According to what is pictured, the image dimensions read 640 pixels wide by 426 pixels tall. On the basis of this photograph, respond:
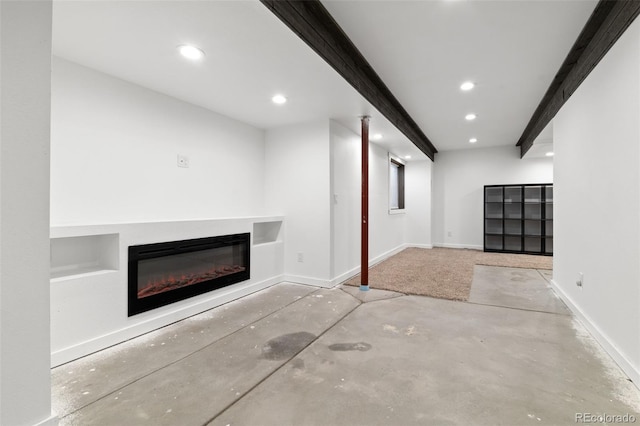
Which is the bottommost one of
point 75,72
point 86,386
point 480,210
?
point 86,386

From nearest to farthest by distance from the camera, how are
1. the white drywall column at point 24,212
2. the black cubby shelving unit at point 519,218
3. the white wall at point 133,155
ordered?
1. the white drywall column at point 24,212
2. the white wall at point 133,155
3. the black cubby shelving unit at point 519,218

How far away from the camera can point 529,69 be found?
288cm

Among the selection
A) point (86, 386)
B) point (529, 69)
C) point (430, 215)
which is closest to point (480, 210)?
point (430, 215)

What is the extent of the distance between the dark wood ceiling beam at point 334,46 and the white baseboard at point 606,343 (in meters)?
2.70

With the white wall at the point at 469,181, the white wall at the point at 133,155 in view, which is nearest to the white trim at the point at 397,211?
the white wall at the point at 469,181

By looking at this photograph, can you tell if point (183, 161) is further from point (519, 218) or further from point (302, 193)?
point (519, 218)

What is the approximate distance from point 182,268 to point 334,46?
93.9 inches

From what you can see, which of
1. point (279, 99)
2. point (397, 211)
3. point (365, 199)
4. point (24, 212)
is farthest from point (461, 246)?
point (24, 212)

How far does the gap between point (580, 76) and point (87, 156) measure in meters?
4.22

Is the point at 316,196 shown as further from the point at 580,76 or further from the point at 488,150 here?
the point at 488,150

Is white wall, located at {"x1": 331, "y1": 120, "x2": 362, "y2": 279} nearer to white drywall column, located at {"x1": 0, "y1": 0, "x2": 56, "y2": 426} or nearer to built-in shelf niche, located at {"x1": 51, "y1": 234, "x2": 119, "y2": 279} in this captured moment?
built-in shelf niche, located at {"x1": 51, "y1": 234, "x2": 119, "y2": 279}

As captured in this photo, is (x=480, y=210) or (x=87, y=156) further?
(x=480, y=210)

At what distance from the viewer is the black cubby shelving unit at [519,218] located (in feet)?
20.0

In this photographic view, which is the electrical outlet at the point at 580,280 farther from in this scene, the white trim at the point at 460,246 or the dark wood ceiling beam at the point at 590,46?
the white trim at the point at 460,246
